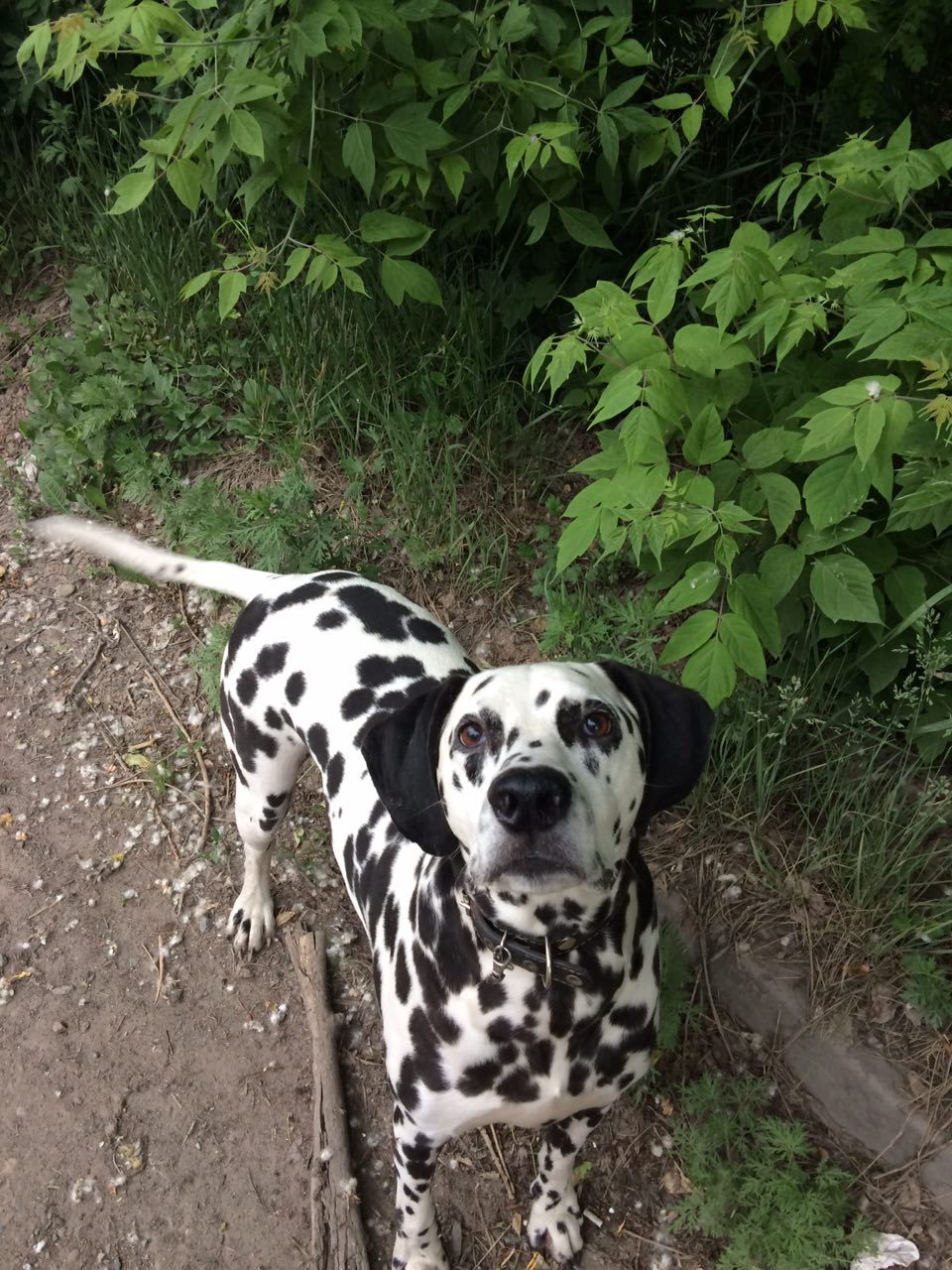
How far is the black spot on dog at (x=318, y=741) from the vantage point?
269cm

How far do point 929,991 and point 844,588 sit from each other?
3.84ft

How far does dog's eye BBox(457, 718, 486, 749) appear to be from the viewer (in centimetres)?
188

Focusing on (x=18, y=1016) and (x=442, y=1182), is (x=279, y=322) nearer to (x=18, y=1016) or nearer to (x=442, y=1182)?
(x=18, y=1016)

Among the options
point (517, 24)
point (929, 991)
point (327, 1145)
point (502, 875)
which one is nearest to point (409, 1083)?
point (502, 875)

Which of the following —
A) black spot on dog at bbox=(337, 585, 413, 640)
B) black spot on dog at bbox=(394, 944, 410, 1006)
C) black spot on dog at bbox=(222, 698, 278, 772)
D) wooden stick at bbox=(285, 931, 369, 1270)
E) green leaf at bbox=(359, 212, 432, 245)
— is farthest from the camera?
green leaf at bbox=(359, 212, 432, 245)

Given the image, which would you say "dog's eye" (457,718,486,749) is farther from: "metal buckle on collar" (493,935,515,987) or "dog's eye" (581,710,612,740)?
"metal buckle on collar" (493,935,515,987)

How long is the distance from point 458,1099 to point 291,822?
1644 millimetres

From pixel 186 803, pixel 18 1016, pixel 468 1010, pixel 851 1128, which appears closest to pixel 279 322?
pixel 186 803

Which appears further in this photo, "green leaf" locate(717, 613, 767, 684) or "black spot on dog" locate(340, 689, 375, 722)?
"black spot on dog" locate(340, 689, 375, 722)

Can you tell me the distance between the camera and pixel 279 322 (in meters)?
4.24

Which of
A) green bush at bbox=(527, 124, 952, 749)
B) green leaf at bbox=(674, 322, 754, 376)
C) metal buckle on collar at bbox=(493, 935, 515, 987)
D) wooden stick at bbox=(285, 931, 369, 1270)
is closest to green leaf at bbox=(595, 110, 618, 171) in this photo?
green bush at bbox=(527, 124, 952, 749)

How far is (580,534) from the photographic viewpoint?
8.62 ft

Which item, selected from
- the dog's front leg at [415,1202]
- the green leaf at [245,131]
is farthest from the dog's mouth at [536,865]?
the green leaf at [245,131]

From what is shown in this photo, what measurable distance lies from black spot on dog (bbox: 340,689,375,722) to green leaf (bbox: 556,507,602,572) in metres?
0.68
